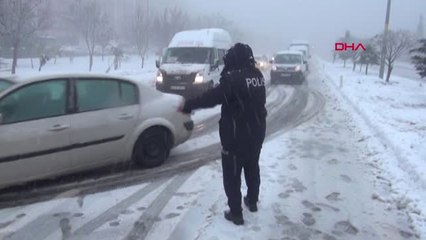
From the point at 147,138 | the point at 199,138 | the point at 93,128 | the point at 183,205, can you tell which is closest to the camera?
the point at 183,205

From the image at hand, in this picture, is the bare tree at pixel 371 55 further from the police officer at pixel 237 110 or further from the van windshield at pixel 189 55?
the police officer at pixel 237 110

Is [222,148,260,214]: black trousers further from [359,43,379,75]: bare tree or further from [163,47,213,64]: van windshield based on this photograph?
[359,43,379,75]: bare tree

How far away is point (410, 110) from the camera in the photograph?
13492 millimetres

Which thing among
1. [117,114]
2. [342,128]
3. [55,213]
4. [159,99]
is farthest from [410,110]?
[55,213]

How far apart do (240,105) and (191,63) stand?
1078 cm

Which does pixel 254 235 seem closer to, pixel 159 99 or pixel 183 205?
pixel 183 205

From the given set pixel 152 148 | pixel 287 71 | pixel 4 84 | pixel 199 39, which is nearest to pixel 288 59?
pixel 287 71

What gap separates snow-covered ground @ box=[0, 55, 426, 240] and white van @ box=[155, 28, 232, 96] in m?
6.41

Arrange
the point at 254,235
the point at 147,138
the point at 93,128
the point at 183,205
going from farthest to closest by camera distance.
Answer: the point at 147,138 < the point at 93,128 < the point at 183,205 < the point at 254,235

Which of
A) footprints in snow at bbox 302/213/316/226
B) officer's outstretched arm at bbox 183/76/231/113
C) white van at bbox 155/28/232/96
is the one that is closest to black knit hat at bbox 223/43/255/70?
officer's outstretched arm at bbox 183/76/231/113

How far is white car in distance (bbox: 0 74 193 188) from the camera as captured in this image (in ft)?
16.2

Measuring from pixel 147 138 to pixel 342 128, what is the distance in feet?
19.2

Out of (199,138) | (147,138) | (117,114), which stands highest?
(117,114)

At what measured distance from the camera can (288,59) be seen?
2370cm
